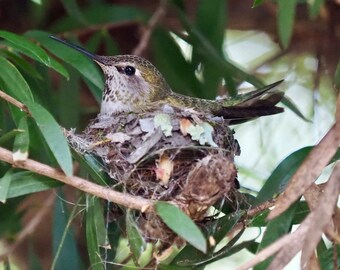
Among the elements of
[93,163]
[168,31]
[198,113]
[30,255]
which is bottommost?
[30,255]

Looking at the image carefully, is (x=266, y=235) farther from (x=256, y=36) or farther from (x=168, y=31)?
(x=256, y=36)

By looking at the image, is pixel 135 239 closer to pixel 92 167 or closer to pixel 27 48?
pixel 92 167

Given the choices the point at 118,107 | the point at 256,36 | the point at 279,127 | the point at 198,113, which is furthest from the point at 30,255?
the point at 256,36

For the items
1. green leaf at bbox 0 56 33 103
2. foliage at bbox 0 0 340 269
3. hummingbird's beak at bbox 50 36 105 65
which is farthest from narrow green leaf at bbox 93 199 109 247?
hummingbird's beak at bbox 50 36 105 65

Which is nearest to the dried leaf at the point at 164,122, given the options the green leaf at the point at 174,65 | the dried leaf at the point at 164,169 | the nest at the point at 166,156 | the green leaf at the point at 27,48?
the nest at the point at 166,156

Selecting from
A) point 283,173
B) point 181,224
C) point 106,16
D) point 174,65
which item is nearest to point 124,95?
point 174,65

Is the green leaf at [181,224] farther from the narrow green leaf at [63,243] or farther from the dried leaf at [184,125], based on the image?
the narrow green leaf at [63,243]
